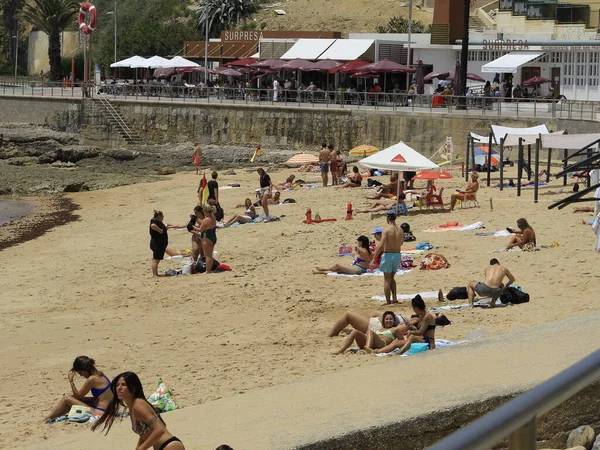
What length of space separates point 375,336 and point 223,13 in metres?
61.1

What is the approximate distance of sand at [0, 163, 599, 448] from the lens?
10.7 meters

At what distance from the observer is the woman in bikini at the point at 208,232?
1631 cm

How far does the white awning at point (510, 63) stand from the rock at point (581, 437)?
3471cm

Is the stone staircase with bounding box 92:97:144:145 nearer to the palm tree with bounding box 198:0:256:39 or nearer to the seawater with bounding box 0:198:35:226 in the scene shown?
the seawater with bounding box 0:198:35:226

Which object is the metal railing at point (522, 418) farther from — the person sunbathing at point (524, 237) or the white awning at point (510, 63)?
the white awning at point (510, 63)

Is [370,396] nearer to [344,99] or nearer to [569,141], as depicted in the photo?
[569,141]

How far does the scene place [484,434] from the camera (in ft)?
7.39

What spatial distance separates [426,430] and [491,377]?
0.92 m

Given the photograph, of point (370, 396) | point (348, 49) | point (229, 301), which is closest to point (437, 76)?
point (348, 49)

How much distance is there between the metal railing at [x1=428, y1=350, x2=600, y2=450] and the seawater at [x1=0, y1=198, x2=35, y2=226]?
25131 millimetres

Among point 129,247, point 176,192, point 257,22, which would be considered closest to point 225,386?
point 129,247

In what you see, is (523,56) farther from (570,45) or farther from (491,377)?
(491,377)

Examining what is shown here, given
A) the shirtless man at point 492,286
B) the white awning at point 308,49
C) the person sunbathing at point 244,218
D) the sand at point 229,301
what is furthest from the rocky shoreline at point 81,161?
the shirtless man at point 492,286

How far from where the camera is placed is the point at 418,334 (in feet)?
34.9
